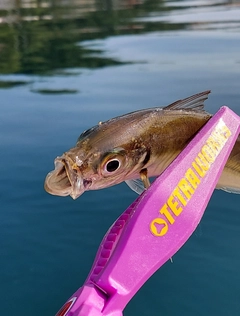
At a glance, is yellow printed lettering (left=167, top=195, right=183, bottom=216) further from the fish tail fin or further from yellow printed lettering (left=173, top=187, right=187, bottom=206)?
the fish tail fin

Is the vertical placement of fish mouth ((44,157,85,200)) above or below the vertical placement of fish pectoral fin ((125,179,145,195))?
above

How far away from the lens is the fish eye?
1190 mm

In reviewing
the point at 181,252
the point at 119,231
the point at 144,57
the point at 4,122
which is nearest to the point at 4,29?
the point at 144,57

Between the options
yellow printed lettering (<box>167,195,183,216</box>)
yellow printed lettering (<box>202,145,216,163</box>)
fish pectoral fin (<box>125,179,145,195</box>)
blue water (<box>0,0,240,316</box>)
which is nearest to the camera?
yellow printed lettering (<box>167,195,183,216</box>)

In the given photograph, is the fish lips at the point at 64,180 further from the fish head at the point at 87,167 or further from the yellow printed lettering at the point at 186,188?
the yellow printed lettering at the point at 186,188

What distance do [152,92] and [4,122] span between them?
0.99 metres

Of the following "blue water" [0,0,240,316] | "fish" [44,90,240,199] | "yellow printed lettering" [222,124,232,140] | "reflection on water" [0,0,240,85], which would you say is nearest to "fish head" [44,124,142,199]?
"fish" [44,90,240,199]

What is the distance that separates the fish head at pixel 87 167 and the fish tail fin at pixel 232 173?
0.32m

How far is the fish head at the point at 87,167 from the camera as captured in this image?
44.9 inches

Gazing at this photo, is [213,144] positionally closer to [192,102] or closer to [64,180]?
[192,102]

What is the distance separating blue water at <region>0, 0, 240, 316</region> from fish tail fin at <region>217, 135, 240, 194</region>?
0.29 meters

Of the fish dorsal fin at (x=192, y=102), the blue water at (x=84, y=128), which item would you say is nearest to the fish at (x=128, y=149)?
the fish dorsal fin at (x=192, y=102)

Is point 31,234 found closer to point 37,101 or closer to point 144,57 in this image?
point 37,101

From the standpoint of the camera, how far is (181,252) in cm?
173
